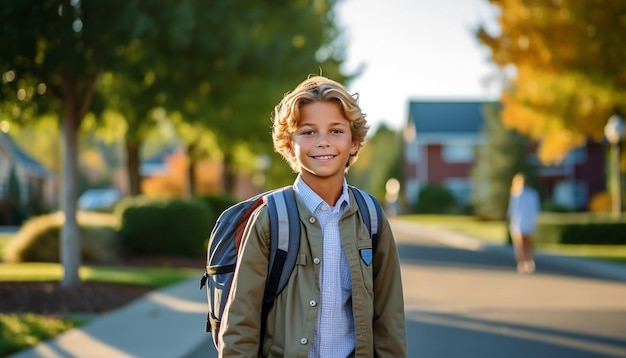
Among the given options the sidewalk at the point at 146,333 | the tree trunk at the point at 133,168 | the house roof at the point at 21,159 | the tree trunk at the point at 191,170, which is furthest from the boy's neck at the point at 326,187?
the house roof at the point at 21,159

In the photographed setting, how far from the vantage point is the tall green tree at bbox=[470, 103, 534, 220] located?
2045 inches

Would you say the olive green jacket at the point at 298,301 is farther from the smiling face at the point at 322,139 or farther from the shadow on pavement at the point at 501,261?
the shadow on pavement at the point at 501,261

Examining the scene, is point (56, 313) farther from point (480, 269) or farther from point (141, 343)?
point (480, 269)

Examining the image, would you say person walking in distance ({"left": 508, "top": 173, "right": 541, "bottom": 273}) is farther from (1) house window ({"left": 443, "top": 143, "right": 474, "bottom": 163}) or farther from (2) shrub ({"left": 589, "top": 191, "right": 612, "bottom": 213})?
(1) house window ({"left": 443, "top": 143, "right": 474, "bottom": 163})

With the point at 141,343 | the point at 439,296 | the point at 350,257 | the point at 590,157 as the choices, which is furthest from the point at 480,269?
the point at 590,157

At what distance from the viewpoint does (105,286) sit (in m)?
13.2

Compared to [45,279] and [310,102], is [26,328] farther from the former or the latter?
[310,102]

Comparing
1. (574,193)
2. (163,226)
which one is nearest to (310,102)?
(163,226)

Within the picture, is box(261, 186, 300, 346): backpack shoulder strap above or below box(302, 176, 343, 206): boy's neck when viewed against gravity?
below

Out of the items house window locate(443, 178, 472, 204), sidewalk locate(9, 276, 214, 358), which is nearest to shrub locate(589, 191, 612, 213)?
Result: house window locate(443, 178, 472, 204)

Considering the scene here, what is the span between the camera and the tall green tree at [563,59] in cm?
1802

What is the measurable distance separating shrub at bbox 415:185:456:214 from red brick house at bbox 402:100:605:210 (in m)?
2.16

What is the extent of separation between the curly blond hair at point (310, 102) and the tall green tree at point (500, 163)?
48.6 metres

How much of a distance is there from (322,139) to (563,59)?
1693cm
